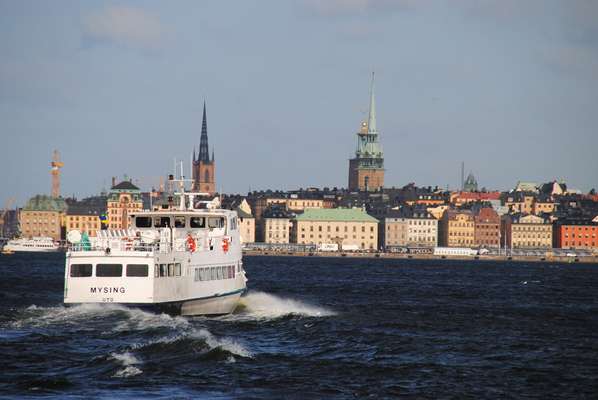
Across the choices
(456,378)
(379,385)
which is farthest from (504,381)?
(379,385)

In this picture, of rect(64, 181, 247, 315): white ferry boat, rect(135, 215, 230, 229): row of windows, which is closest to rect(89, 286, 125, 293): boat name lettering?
rect(64, 181, 247, 315): white ferry boat

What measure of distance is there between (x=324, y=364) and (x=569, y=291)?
5842 centimetres

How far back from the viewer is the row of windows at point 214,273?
50.5 m

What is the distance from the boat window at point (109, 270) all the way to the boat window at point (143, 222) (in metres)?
7.24

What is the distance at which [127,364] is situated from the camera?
3753 centimetres

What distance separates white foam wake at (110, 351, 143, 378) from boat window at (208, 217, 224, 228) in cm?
1491

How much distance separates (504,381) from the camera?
38.1m

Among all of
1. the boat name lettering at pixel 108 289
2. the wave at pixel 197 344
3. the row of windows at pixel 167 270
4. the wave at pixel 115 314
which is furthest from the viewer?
the row of windows at pixel 167 270

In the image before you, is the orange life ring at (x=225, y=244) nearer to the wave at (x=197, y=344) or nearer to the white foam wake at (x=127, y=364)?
the wave at (x=197, y=344)

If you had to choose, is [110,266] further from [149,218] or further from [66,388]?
[66,388]

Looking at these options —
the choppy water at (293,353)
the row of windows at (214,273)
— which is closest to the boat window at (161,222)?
the row of windows at (214,273)

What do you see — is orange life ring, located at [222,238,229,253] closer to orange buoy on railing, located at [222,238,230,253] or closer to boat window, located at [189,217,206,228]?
orange buoy on railing, located at [222,238,230,253]

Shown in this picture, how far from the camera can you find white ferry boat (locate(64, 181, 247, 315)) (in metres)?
46.3

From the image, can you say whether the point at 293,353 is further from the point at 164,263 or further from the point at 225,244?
the point at 225,244
